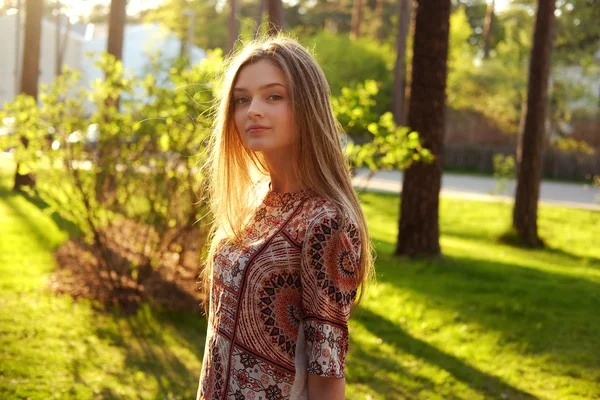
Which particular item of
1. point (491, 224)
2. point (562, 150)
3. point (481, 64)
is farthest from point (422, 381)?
point (481, 64)

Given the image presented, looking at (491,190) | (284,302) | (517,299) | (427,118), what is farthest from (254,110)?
(491,190)

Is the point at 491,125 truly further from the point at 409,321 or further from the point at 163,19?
the point at 409,321

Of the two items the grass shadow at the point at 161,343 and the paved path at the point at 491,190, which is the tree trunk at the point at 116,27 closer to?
the paved path at the point at 491,190

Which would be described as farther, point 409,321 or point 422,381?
point 409,321

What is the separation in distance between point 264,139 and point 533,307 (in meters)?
6.43

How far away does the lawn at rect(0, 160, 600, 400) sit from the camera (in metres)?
5.77

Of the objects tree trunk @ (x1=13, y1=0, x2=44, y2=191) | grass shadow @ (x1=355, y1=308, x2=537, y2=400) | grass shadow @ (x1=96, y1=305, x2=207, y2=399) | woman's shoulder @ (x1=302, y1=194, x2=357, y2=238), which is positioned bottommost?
grass shadow @ (x1=96, y1=305, x2=207, y2=399)

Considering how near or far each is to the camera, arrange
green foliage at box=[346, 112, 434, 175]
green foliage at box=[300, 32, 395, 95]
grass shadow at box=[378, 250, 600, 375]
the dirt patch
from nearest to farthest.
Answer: grass shadow at box=[378, 250, 600, 375] < green foliage at box=[346, 112, 434, 175] < the dirt patch < green foliage at box=[300, 32, 395, 95]

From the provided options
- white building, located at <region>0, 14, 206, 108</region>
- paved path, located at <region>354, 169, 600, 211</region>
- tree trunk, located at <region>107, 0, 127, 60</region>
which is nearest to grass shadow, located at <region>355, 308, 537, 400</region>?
tree trunk, located at <region>107, 0, 127, 60</region>

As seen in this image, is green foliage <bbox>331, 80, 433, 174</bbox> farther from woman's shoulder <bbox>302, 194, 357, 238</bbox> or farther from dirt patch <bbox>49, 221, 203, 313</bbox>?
woman's shoulder <bbox>302, 194, 357, 238</bbox>

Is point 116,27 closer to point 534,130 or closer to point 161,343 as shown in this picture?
point 534,130

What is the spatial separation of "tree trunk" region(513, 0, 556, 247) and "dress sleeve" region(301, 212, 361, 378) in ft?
36.2

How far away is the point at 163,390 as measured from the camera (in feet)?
18.1

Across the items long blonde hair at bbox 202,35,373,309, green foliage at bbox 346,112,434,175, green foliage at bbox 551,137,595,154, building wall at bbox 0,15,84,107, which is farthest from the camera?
building wall at bbox 0,15,84,107
